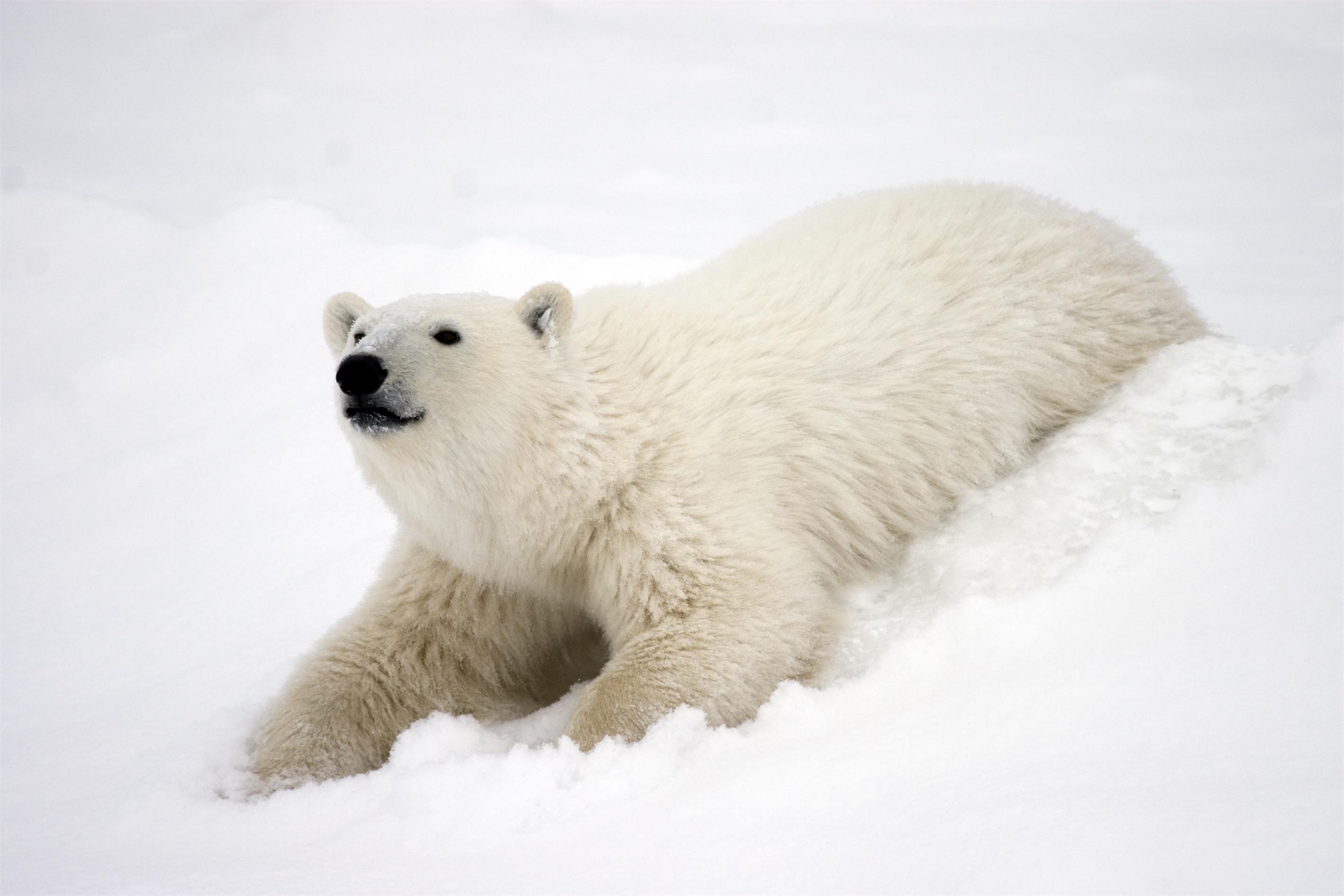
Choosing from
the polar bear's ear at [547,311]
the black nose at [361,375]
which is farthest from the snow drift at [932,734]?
the polar bear's ear at [547,311]

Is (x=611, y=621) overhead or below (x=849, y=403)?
below

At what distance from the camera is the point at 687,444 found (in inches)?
147

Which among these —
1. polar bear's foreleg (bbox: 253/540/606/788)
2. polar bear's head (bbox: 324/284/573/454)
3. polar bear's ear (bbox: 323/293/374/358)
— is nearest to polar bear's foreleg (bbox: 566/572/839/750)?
polar bear's foreleg (bbox: 253/540/606/788)

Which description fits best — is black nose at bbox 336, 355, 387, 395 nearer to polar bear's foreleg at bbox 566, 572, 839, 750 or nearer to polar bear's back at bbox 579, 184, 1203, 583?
polar bear's back at bbox 579, 184, 1203, 583

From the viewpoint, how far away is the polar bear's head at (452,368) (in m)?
3.37

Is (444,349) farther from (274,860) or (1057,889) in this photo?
(1057,889)

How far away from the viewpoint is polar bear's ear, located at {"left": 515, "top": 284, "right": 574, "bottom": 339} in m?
3.71

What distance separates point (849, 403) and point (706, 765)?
1631 mm

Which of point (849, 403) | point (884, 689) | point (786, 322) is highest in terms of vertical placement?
point (786, 322)

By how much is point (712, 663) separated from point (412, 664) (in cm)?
125

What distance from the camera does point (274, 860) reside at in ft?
8.92

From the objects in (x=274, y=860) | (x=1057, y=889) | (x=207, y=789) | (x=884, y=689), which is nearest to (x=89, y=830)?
(x=207, y=789)

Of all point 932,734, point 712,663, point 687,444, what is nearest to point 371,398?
point 687,444

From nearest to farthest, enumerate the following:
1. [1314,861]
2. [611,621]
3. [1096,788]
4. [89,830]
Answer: [1314,861] → [1096,788] → [89,830] → [611,621]
